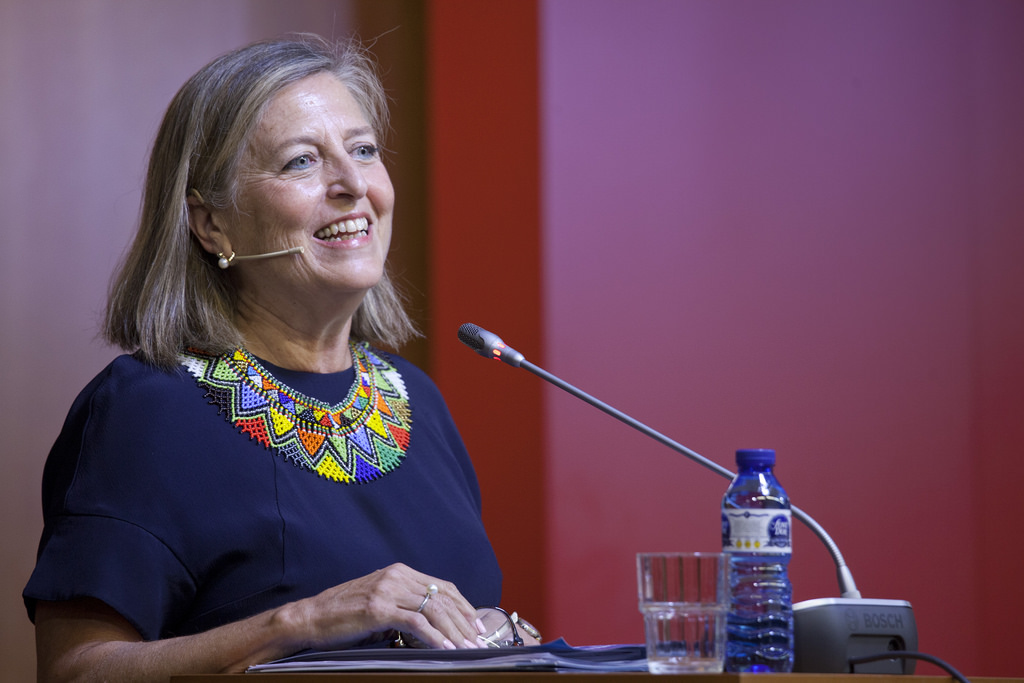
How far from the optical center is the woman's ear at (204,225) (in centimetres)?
191

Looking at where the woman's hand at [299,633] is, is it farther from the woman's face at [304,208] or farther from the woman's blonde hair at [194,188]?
the woman's face at [304,208]

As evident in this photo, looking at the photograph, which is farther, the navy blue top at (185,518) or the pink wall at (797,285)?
the pink wall at (797,285)

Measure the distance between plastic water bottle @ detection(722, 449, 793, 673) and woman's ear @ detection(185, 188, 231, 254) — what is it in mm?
1108

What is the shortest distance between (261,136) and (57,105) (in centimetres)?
79

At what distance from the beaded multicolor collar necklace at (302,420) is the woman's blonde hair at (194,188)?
7 cm

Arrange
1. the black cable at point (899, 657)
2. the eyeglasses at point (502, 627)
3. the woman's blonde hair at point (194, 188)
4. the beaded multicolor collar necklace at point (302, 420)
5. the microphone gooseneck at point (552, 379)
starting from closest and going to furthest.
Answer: the black cable at point (899, 657) → the microphone gooseneck at point (552, 379) → the eyeglasses at point (502, 627) → the beaded multicolor collar necklace at point (302, 420) → the woman's blonde hair at point (194, 188)

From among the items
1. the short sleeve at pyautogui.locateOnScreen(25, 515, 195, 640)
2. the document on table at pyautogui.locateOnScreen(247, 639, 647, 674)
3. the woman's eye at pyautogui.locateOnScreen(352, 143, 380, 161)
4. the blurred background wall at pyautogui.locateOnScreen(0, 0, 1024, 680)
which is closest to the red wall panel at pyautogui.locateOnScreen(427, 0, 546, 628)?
the blurred background wall at pyautogui.locateOnScreen(0, 0, 1024, 680)

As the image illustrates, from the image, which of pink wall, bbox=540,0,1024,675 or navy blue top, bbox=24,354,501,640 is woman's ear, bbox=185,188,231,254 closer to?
navy blue top, bbox=24,354,501,640

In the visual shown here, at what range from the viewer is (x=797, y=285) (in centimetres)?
266

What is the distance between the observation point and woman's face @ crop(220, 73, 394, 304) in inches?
73.3

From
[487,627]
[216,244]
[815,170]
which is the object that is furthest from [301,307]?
[815,170]

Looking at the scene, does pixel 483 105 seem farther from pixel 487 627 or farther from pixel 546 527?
pixel 487 627

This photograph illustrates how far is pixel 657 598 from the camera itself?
1.00 metres

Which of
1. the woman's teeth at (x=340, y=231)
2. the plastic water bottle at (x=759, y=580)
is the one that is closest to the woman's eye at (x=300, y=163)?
the woman's teeth at (x=340, y=231)
